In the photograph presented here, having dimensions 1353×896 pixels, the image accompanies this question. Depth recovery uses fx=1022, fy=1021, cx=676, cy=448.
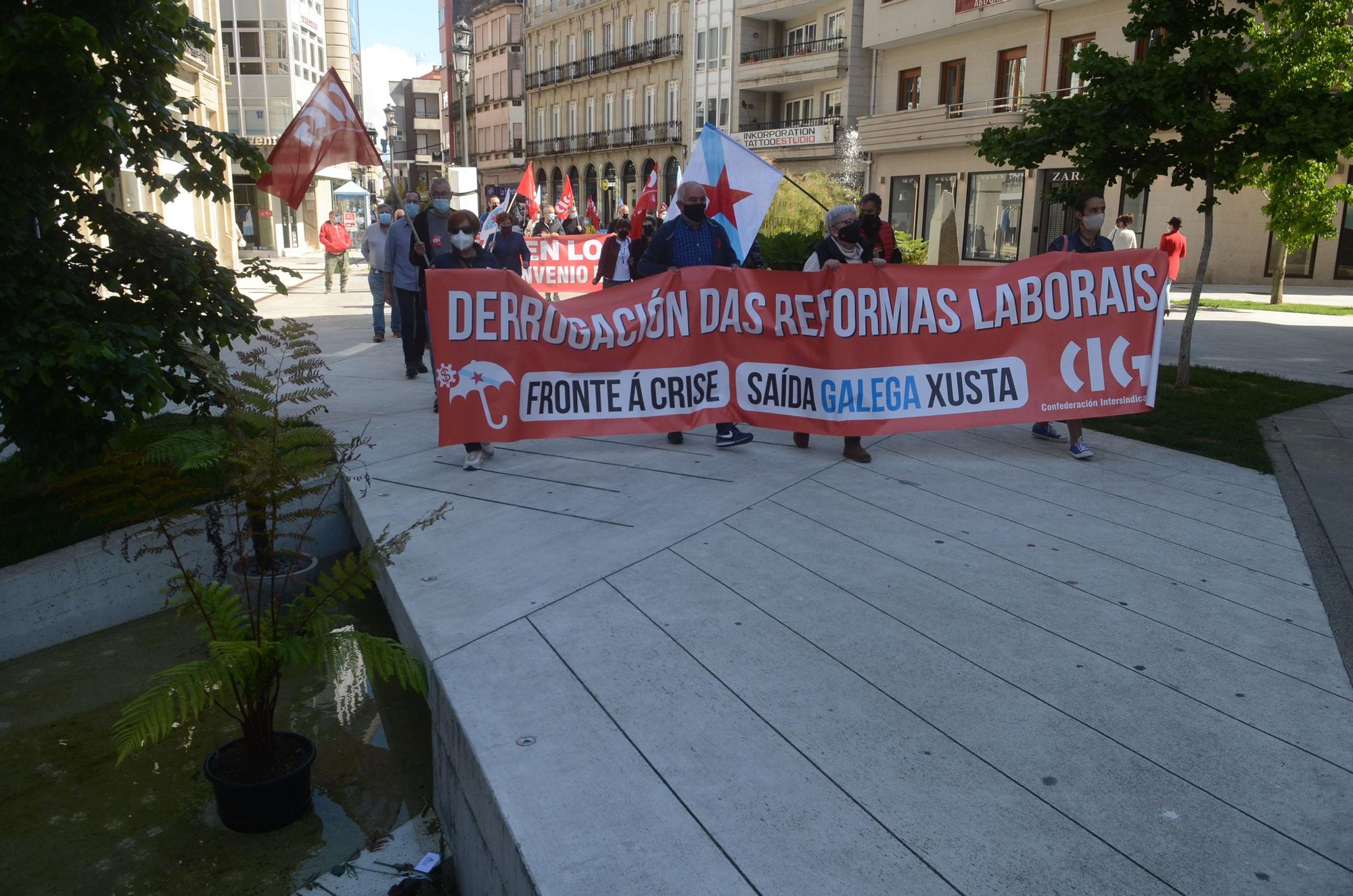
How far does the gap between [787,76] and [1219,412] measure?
128 ft

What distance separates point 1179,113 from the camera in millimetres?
9445

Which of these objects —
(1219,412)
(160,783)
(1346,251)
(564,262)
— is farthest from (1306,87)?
(1346,251)

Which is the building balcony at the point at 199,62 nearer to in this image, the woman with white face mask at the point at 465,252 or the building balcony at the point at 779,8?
the woman with white face mask at the point at 465,252

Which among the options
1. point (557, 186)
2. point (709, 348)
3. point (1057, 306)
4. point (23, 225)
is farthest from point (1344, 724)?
point (557, 186)

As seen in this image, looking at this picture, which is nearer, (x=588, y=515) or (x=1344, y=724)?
(x=1344, y=724)

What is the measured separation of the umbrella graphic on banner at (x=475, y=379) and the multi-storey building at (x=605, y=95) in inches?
1727

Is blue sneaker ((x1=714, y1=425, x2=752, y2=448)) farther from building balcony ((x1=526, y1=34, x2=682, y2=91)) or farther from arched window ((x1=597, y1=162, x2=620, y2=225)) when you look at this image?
arched window ((x1=597, y1=162, x2=620, y2=225))

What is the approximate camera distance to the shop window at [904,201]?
124 feet

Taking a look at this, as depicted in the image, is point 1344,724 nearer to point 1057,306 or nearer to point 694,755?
point 694,755

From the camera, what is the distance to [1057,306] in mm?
7301

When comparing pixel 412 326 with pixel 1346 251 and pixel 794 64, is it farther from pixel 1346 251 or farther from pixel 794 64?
pixel 794 64

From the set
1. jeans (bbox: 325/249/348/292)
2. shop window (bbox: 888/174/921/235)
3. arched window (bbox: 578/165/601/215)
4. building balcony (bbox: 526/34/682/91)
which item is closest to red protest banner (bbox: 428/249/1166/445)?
jeans (bbox: 325/249/348/292)

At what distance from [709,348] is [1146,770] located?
4.63 meters

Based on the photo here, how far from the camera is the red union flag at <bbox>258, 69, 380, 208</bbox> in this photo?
28.6ft
